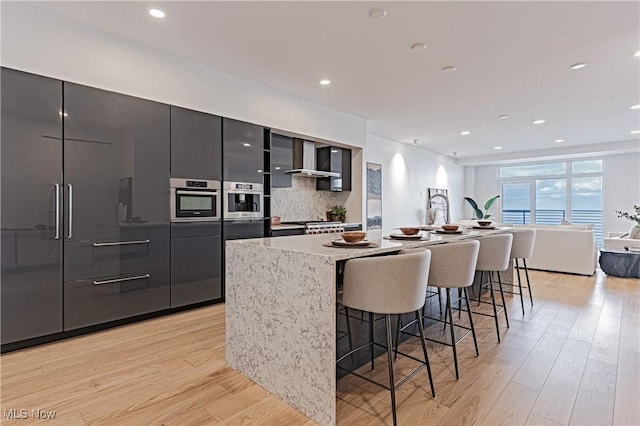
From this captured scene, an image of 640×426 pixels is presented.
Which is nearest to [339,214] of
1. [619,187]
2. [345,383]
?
[345,383]

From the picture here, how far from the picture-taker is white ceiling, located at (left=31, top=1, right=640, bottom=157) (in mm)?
2586

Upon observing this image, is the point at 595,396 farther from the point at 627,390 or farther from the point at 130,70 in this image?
the point at 130,70

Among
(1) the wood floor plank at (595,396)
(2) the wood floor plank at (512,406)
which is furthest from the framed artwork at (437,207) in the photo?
(2) the wood floor plank at (512,406)

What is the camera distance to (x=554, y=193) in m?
9.45

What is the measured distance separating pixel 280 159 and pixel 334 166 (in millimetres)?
1161

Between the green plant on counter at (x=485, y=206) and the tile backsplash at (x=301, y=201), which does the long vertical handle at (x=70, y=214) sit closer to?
the tile backsplash at (x=301, y=201)

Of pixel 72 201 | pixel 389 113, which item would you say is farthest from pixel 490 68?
pixel 72 201

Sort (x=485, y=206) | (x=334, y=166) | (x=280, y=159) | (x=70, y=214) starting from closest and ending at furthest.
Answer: (x=70, y=214) < (x=280, y=159) < (x=334, y=166) < (x=485, y=206)

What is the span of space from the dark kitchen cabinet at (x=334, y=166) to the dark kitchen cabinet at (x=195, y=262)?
2.37m

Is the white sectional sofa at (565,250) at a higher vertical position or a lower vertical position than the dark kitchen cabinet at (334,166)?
lower

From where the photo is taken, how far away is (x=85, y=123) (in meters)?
2.81

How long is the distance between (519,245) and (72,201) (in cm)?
427

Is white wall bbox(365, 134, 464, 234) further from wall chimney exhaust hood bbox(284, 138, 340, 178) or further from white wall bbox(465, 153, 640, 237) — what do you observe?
white wall bbox(465, 153, 640, 237)

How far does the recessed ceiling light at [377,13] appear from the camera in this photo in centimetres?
255
